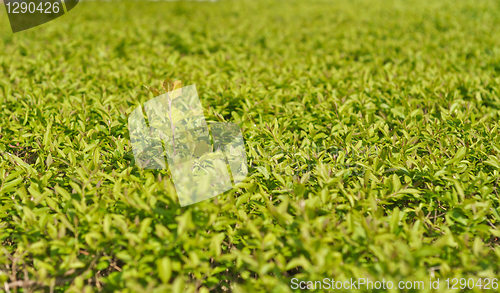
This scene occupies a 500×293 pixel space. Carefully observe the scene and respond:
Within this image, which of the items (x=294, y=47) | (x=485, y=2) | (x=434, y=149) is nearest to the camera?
(x=434, y=149)

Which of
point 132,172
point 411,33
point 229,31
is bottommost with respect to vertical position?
point 132,172

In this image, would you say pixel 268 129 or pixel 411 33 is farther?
pixel 411 33

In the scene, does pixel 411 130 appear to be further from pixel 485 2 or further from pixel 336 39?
pixel 485 2

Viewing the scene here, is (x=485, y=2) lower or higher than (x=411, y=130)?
higher

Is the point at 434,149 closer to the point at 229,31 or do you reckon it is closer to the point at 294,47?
the point at 294,47

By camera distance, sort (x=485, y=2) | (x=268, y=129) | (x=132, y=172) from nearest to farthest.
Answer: (x=132, y=172), (x=268, y=129), (x=485, y=2)

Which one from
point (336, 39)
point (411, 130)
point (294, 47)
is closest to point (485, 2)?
point (336, 39)

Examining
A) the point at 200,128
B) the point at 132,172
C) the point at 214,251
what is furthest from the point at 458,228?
the point at 132,172
